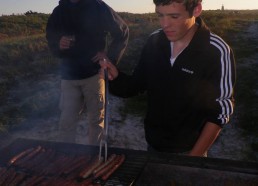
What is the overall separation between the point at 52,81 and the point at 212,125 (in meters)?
9.20

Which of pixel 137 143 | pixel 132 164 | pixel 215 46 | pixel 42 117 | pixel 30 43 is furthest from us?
pixel 30 43

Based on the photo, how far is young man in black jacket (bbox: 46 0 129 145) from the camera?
18.8 feet

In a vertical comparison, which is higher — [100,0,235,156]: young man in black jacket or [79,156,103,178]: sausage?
[100,0,235,156]: young man in black jacket

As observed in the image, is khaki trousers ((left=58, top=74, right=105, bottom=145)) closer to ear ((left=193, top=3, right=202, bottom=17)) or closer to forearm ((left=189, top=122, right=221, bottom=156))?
forearm ((left=189, top=122, right=221, bottom=156))

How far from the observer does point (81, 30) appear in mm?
5750

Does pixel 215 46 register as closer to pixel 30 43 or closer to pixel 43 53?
pixel 43 53

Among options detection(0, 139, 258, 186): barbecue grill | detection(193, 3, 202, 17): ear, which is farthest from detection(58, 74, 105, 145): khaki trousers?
detection(193, 3, 202, 17): ear

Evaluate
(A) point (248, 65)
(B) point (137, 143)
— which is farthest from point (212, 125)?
(A) point (248, 65)

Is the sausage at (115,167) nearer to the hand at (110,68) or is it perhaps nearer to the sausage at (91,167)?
the sausage at (91,167)

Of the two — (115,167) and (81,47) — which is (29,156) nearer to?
(115,167)

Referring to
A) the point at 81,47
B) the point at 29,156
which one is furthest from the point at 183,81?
the point at 81,47

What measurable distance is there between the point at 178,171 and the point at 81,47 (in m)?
3.00

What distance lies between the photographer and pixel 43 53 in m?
15.3

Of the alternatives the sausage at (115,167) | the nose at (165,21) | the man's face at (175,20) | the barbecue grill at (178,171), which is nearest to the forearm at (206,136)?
the barbecue grill at (178,171)
